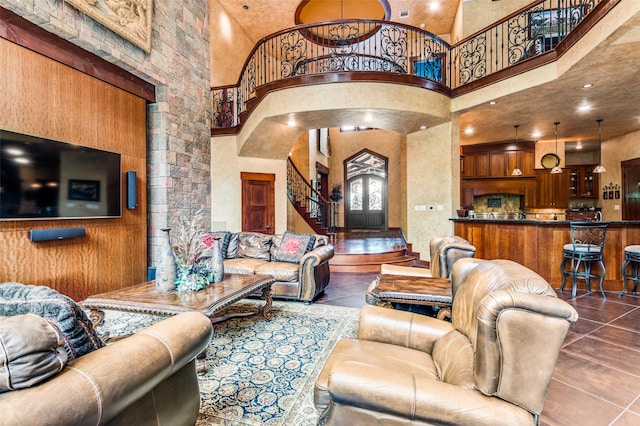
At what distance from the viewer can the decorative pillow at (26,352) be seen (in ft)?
2.80

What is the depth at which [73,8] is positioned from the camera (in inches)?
143

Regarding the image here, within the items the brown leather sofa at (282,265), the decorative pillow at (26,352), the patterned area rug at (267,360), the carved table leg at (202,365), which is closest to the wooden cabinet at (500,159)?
the brown leather sofa at (282,265)

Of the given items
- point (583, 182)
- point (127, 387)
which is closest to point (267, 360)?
point (127, 387)

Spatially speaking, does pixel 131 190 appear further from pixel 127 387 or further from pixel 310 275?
pixel 127 387

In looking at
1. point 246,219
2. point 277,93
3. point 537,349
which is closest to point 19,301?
point 537,349

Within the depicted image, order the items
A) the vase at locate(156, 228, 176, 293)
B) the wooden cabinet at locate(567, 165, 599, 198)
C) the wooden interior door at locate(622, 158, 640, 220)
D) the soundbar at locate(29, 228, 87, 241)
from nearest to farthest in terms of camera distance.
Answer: the vase at locate(156, 228, 176, 293) → the soundbar at locate(29, 228, 87, 241) → the wooden interior door at locate(622, 158, 640, 220) → the wooden cabinet at locate(567, 165, 599, 198)

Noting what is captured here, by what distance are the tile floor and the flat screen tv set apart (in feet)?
15.9

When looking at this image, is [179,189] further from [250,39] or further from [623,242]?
[623,242]

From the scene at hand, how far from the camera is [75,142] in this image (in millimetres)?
3812

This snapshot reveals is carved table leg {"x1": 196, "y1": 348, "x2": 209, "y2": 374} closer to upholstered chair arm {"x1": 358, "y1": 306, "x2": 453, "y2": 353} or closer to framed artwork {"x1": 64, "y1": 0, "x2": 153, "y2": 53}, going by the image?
upholstered chair arm {"x1": 358, "y1": 306, "x2": 453, "y2": 353}

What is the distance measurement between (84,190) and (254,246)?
234 centimetres

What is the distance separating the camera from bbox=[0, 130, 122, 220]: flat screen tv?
10.3ft

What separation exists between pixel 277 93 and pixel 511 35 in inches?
212

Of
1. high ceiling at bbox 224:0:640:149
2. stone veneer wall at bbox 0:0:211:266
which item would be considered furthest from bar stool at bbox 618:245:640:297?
stone veneer wall at bbox 0:0:211:266
